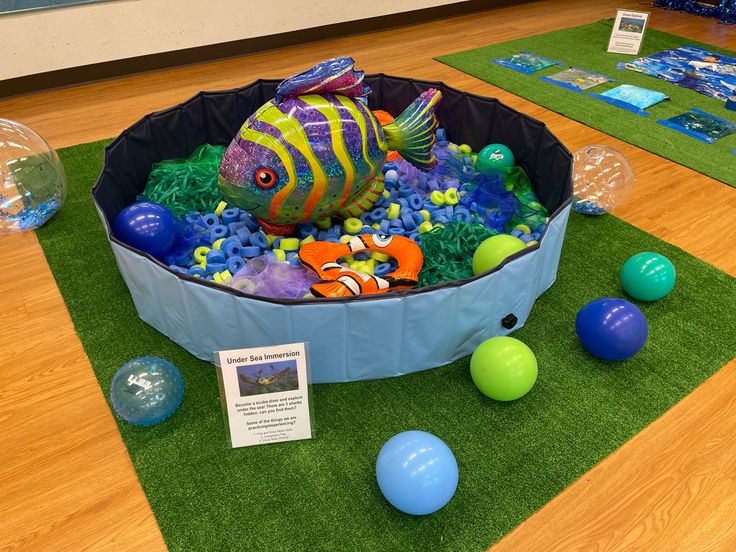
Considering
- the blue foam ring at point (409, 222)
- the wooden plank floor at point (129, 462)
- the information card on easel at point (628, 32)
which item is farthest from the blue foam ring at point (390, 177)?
the information card on easel at point (628, 32)

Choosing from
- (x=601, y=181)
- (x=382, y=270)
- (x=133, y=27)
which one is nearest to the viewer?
(x=382, y=270)

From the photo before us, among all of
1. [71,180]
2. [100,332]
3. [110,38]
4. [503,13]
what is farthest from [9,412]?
[503,13]

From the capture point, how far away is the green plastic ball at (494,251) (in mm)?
2136

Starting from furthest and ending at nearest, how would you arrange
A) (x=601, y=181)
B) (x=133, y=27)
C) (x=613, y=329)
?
1. (x=133, y=27)
2. (x=601, y=181)
3. (x=613, y=329)

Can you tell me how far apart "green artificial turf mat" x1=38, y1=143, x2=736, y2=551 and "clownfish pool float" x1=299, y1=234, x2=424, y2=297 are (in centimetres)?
31

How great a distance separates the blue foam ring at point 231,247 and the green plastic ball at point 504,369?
3.65 ft

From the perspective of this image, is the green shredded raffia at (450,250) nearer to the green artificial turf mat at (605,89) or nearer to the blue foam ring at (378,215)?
the blue foam ring at (378,215)

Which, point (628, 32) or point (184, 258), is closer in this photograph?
point (184, 258)

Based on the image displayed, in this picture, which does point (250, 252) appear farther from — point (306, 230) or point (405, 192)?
point (405, 192)

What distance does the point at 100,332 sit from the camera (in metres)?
2.17

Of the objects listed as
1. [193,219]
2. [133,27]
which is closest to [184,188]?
[193,219]

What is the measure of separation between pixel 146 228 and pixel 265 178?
0.55 metres

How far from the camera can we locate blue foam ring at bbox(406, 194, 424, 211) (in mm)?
→ 2730

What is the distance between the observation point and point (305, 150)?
2.13 metres
